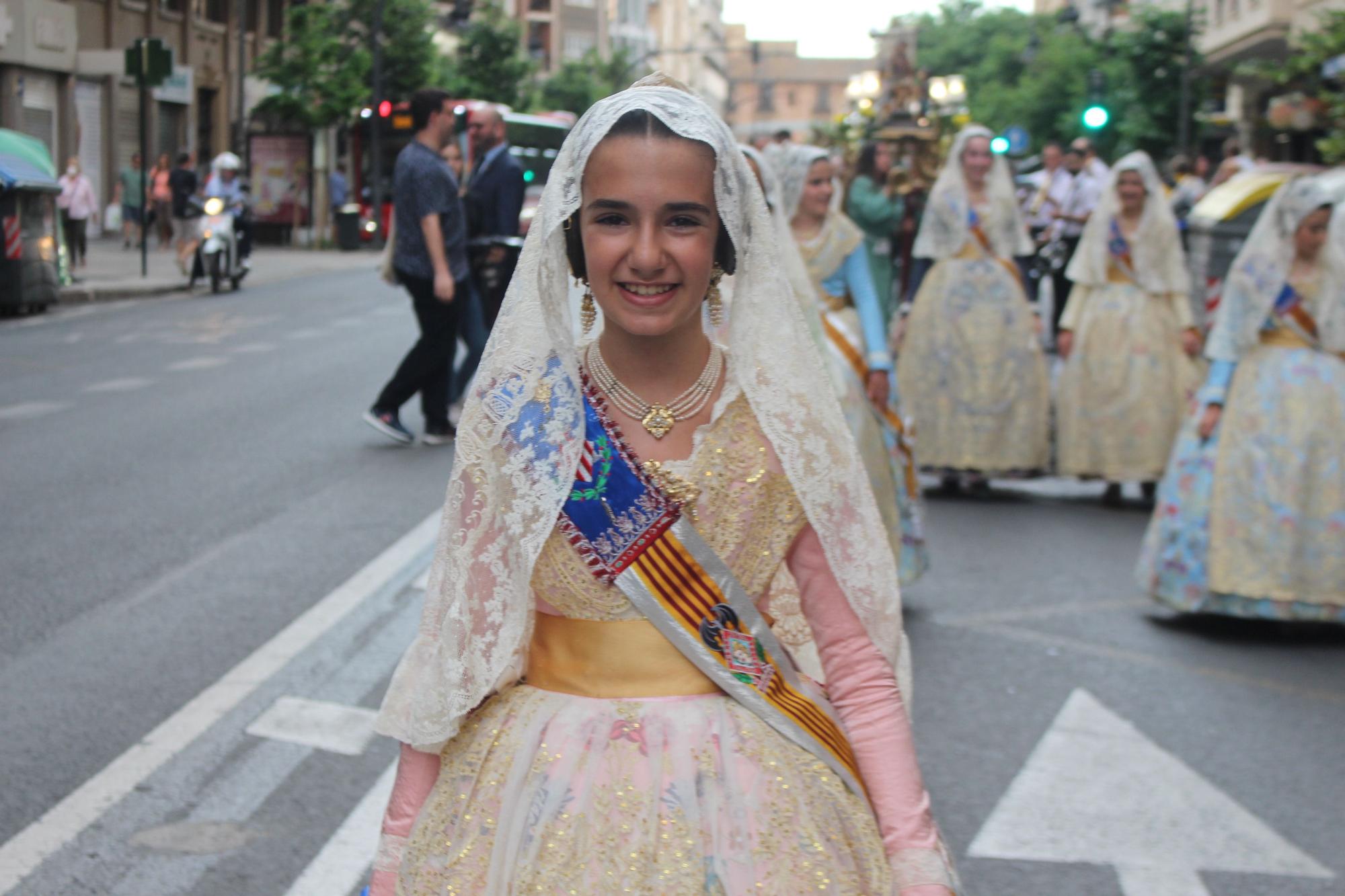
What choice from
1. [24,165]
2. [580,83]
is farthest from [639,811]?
[580,83]

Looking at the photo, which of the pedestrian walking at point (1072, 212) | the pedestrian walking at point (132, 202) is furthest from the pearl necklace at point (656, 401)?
the pedestrian walking at point (132, 202)

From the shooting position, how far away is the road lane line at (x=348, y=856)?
412 cm

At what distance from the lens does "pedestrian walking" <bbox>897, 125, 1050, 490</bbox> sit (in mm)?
10391

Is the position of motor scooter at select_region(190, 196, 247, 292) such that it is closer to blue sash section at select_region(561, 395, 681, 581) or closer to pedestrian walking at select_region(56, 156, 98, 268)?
pedestrian walking at select_region(56, 156, 98, 268)

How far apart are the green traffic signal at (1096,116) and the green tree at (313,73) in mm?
21737

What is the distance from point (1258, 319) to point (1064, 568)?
5.44ft

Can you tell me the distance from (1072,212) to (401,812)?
54.3 ft

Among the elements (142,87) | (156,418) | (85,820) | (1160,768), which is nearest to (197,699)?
(85,820)

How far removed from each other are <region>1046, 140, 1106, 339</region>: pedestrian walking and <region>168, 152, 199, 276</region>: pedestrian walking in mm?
12886

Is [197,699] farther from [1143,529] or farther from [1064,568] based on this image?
[1143,529]

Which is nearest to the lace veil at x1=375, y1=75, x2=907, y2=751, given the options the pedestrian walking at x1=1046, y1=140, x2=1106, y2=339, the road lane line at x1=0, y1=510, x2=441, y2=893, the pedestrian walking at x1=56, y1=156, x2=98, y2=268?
the road lane line at x1=0, y1=510, x2=441, y2=893

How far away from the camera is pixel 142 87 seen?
2606 cm

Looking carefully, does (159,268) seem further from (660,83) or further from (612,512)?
(612,512)

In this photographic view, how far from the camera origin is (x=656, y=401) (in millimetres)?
2422
